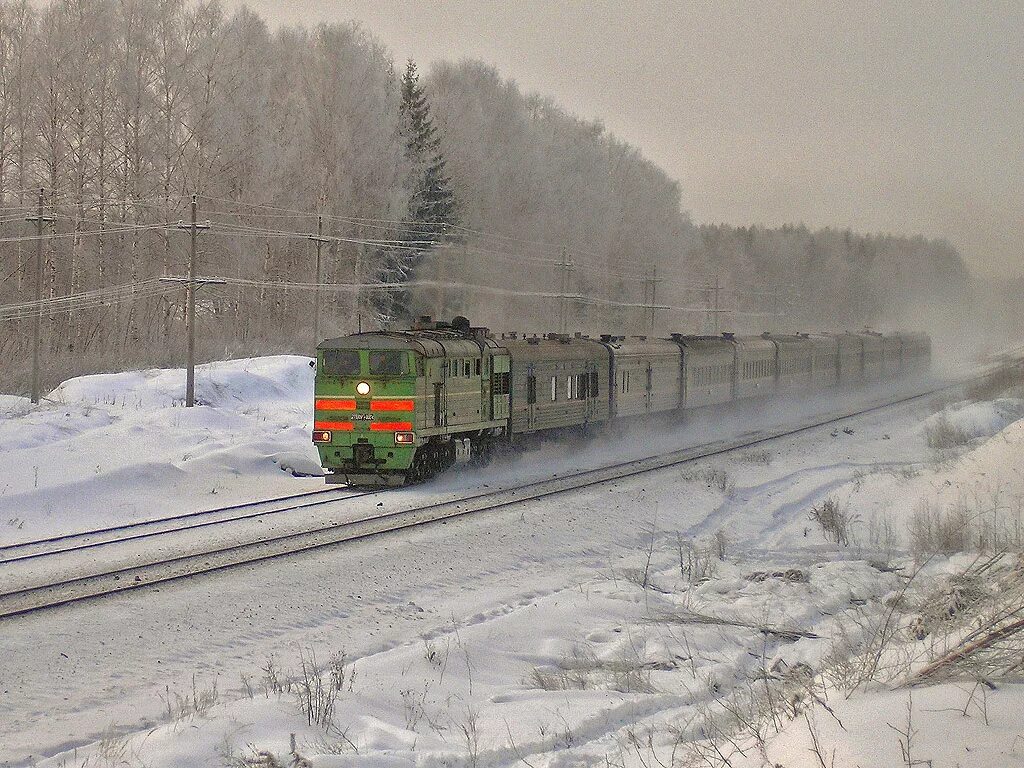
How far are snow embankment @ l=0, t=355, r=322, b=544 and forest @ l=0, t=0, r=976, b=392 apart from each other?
3.80m

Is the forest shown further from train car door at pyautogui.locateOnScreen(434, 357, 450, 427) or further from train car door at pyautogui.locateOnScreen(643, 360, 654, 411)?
train car door at pyautogui.locateOnScreen(643, 360, 654, 411)

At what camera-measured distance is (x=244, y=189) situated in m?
50.2

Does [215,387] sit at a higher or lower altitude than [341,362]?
lower

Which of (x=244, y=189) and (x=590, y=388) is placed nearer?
(x=590, y=388)

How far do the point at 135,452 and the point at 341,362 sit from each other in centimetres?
468

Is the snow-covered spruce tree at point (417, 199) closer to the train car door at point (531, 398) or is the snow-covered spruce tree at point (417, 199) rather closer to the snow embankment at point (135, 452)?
the snow embankment at point (135, 452)

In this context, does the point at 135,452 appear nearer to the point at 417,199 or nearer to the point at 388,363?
the point at 388,363

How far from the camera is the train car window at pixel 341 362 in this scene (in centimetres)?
1966

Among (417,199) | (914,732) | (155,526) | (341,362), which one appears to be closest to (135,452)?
(341,362)

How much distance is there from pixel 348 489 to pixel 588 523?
5.36m

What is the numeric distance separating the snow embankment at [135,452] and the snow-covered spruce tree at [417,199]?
2464 cm

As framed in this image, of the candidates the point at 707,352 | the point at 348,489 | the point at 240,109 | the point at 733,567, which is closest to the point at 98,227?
the point at 240,109

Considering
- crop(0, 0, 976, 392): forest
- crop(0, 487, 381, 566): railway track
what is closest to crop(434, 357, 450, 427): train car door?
crop(0, 487, 381, 566): railway track

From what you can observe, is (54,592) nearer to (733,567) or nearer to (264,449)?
(733,567)
